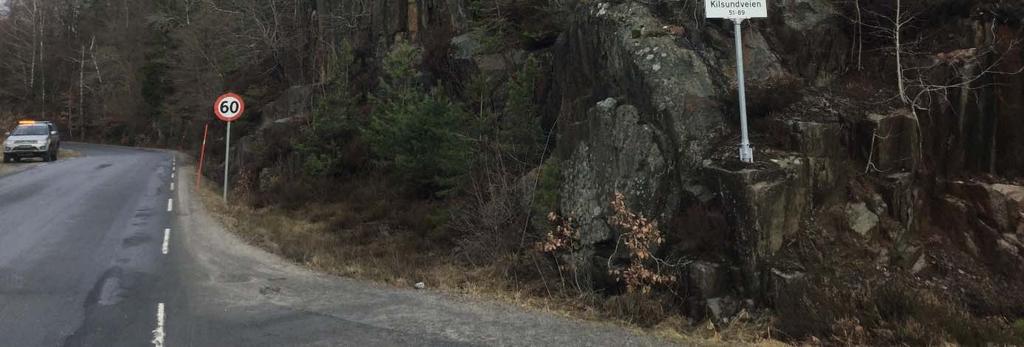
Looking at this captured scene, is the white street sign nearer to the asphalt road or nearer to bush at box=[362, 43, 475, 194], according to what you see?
the asphalt road

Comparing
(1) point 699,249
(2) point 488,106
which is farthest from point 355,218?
(1) point 699,249

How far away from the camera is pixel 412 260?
974cm

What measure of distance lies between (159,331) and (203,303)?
3.41 ft

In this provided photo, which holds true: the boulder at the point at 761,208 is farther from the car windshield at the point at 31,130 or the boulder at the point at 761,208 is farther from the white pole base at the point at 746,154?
the car windshield at the point at 31,130

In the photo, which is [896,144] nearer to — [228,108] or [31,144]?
[228,108]

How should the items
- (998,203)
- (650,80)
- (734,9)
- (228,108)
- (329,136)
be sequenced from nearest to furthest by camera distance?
(998,203) < (734,9) < (650,80) < (228,108) < (329,136)

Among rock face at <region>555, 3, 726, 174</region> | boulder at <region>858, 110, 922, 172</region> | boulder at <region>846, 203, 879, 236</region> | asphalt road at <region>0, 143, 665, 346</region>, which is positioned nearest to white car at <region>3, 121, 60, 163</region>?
asphalt road at <region>0, 143, 665, 346</region>

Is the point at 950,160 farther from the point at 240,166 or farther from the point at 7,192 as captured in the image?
the point at 7,192

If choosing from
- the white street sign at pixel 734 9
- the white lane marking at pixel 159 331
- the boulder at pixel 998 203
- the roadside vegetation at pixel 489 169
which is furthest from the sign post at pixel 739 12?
the white lane marking at pixel 159 331

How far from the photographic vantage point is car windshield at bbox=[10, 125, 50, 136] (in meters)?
28.8

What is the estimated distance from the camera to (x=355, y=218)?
13.5 m

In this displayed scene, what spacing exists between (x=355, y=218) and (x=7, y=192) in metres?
10.6

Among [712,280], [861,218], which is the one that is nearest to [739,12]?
[861,218]

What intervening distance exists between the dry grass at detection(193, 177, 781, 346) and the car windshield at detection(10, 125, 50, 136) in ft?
59.4
